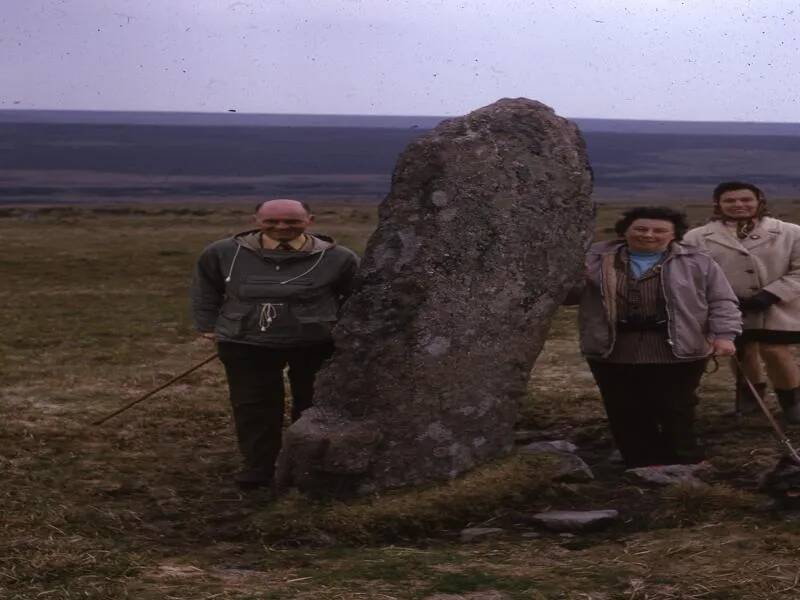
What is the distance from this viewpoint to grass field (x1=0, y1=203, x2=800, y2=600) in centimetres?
611

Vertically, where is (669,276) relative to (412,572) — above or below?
above

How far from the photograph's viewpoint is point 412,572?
6.27m

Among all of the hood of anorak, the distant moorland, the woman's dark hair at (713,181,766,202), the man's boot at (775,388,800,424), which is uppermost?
the woman's dark hair at (713,181,766,202)

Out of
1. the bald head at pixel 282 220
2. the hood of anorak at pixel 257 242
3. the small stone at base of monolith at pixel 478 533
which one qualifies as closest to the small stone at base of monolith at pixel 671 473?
the small stone at base of monolith at pixel 478 533

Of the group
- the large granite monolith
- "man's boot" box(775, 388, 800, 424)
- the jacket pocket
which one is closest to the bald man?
the jacket pocket

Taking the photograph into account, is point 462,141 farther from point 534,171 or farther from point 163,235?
point 163,235

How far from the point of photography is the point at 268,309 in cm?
805

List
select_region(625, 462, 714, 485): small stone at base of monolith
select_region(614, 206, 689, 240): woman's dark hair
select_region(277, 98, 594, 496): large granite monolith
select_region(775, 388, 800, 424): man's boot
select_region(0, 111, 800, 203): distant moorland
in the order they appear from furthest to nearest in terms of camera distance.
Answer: select_region(0, 111, 800, 203): distant moorland
select_region(775, 388, 800, 424): man's boot
select_region(614, 206, 689, 240): woman's dark hair
select_region(625, 462, 714, 485): small stone at base of monolith
select_region(277, 98, 594, 496): large granite monolith

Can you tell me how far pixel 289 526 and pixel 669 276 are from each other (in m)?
2.71

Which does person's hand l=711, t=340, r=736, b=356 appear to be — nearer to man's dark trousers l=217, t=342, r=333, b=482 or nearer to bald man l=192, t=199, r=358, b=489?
bald man l=192, t=199, r=358, b=489

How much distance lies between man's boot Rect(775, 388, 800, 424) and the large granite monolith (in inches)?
93.6

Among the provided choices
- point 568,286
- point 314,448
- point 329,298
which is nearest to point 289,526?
point 314,448

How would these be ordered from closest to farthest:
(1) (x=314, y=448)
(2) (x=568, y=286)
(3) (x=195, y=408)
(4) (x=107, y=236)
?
(1) (x=314, y=448) < (2) (x=568, y=286) < (3) (x=195, y=408) < (4) (x=107, y=236)

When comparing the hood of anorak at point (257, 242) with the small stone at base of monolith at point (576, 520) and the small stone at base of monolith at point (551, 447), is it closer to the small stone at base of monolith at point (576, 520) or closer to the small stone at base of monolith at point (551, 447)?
the small stone at base of monolith at point (551, 447)
